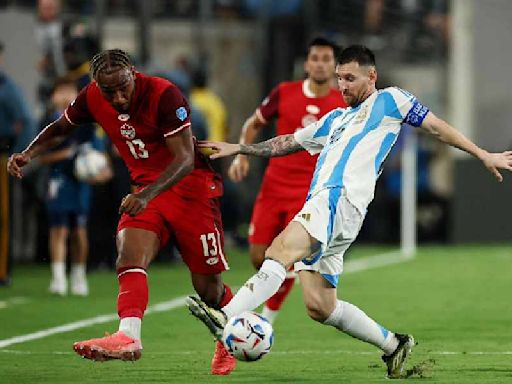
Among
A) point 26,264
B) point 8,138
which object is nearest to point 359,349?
point 8,138

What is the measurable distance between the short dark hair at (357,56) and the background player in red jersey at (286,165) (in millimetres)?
2641

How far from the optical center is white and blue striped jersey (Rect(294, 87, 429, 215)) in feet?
29.9

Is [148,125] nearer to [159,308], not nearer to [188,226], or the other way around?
[188,226]

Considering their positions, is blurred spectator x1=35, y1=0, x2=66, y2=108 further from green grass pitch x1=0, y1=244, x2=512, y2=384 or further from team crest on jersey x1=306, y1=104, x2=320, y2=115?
team crest on jersey x1=306, y1=104, x2=320, y2=115

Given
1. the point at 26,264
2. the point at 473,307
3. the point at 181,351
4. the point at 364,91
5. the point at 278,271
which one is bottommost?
the point at 26,264

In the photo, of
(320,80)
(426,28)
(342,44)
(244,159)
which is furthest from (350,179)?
(426,28)

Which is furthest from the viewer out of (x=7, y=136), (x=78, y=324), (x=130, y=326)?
(x=7, y=136)

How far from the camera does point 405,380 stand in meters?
9.09

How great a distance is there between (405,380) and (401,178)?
51.9 ft

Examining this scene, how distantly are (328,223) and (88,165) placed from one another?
7348mm

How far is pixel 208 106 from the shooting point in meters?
21.3

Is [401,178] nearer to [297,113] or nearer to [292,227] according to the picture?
[297,113]

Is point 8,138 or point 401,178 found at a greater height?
point 8,138

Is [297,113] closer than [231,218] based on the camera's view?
Yes
